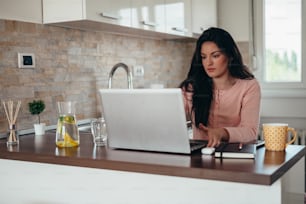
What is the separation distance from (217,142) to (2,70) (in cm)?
106

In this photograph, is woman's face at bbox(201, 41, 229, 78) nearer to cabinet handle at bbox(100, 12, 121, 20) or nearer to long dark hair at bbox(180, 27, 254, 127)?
long dark hair at bbox(180, 27, 254, 127)

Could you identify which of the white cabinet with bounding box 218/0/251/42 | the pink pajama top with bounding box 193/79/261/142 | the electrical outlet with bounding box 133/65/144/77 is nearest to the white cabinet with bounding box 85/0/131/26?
the electrical outlet with bounding box 133/65/144/77

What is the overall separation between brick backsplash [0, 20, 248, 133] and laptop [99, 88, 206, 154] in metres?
0.77

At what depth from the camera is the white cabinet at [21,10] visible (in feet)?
6.49

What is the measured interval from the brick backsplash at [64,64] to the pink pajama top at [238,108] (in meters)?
0.79

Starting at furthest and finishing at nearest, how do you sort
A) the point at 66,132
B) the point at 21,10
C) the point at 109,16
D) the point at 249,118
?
the point at 109,16
the point at 21,10
the point at 249,118
the point at 66,132

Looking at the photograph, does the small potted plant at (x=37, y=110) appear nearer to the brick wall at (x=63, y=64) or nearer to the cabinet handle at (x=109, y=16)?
the brick wall at (x=63, y=64)

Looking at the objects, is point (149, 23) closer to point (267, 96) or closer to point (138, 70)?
point (138, 70)

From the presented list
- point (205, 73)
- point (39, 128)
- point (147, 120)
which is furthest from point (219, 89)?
point (39, 128)

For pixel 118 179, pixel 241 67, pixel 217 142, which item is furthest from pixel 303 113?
pixel 118 179

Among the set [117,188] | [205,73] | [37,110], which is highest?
[205,73]

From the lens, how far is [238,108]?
1836 millimetres

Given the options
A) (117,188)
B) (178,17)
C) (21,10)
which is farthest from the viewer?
(178,17)

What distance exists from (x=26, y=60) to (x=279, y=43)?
2.20 m
